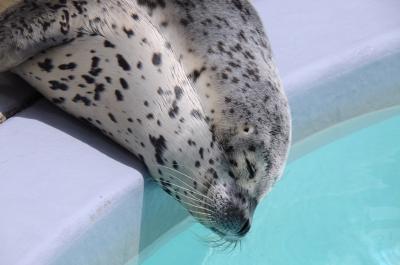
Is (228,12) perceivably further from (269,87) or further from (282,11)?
(282,11)

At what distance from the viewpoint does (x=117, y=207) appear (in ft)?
8.43

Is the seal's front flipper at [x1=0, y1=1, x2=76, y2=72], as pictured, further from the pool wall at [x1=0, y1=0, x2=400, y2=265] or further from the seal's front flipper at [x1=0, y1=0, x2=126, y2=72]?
the pool wall at [x1=0, y1=0, x2=400, y2=265]

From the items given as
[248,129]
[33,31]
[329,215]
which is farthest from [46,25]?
[329,215]

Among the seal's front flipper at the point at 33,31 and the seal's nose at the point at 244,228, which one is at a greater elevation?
the seal's front flipper at the point at 33,31

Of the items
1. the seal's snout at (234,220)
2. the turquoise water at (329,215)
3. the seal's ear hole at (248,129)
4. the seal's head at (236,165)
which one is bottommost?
the turquoise water at (329,215)

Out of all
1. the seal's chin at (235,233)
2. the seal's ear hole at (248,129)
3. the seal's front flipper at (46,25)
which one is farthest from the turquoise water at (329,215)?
the seal's front flipper at (46,25)

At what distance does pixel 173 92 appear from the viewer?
104 inches

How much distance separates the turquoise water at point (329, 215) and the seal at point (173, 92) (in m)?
0.35

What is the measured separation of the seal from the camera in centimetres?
262

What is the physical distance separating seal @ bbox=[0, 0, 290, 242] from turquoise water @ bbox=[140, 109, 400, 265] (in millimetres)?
348

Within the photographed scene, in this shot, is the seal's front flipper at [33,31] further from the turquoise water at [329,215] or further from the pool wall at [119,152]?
the turquoise water at [329,215]

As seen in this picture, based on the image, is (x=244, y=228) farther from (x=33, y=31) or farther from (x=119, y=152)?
(x=33, y=31)

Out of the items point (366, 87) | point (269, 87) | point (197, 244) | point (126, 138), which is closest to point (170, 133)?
point (126, 138)

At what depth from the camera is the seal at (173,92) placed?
2.62 meters
